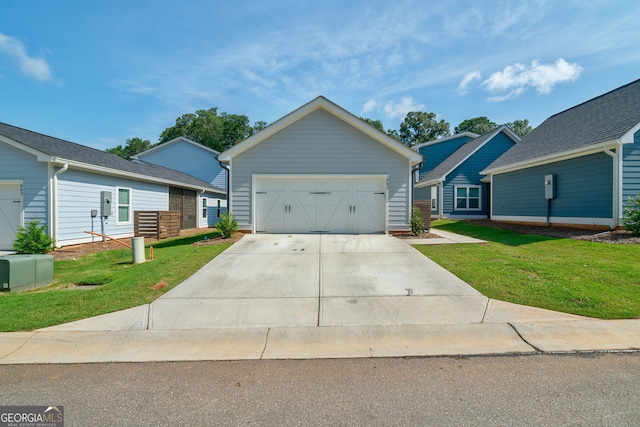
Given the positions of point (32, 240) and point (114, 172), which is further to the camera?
point (114, 172)

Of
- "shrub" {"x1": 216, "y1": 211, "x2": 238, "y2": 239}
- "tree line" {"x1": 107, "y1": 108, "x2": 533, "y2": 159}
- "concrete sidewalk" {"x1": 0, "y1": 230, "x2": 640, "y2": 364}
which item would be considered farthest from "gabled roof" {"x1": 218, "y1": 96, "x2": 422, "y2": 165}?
"tree line" {"x1": 107, "y1": 108, "x2": 533, "y2": 159}

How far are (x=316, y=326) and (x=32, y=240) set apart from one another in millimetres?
10035

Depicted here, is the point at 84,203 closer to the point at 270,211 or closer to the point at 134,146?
the point at 270,211

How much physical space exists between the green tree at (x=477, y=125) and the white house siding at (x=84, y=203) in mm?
53308

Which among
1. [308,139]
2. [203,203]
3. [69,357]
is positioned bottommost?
[69,357]

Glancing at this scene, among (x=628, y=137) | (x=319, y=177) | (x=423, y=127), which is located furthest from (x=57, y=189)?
(x=423, y=127)

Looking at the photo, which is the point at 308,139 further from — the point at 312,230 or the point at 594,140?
the point at 594,140

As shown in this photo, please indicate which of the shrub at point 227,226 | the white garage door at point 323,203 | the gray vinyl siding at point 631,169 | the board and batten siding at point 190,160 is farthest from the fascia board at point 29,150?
the gray vinyl siding at point 631,169

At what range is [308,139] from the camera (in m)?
11.7

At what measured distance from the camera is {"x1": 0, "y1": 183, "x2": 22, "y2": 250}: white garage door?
10.6m

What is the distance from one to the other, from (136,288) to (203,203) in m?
15.5

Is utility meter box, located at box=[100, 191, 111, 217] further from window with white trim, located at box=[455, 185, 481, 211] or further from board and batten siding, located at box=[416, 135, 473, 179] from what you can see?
board and batten siding, located at box=[416, 135, 473, 179]

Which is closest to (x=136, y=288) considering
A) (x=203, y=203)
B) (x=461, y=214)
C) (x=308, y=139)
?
(x=308, y=139)

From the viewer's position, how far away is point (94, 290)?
584 cm
